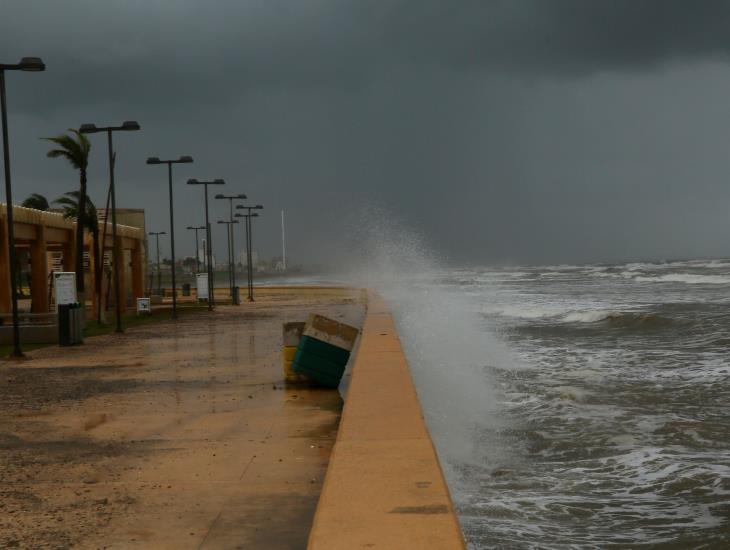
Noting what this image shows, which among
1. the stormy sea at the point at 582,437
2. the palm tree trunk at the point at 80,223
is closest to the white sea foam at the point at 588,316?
the stormy sea at the point at 582,437

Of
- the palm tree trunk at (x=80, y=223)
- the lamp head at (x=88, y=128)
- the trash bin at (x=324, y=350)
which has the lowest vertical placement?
the trash bin at (x=324, y=350)

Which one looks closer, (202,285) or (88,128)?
(88,128)

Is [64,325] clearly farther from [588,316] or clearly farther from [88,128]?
[588,316]

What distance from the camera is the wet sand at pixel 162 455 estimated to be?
205 inches

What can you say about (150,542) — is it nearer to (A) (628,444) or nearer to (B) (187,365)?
(A) (628,444)

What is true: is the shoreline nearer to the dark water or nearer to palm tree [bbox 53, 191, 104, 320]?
the dark water

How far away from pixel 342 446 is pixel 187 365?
879 centimetres

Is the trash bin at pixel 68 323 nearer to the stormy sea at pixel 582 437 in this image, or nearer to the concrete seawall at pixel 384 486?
the stormy sea at pixel 582 437

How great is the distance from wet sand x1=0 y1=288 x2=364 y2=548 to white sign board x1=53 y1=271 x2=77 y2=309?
20.8 feet

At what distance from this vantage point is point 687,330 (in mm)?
25969

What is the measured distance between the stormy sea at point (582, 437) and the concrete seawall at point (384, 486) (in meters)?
0.78

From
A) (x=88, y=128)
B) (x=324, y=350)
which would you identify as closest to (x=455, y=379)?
(x=324, y=350)

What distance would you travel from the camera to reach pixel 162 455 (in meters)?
7.36

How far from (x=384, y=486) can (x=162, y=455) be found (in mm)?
2970
